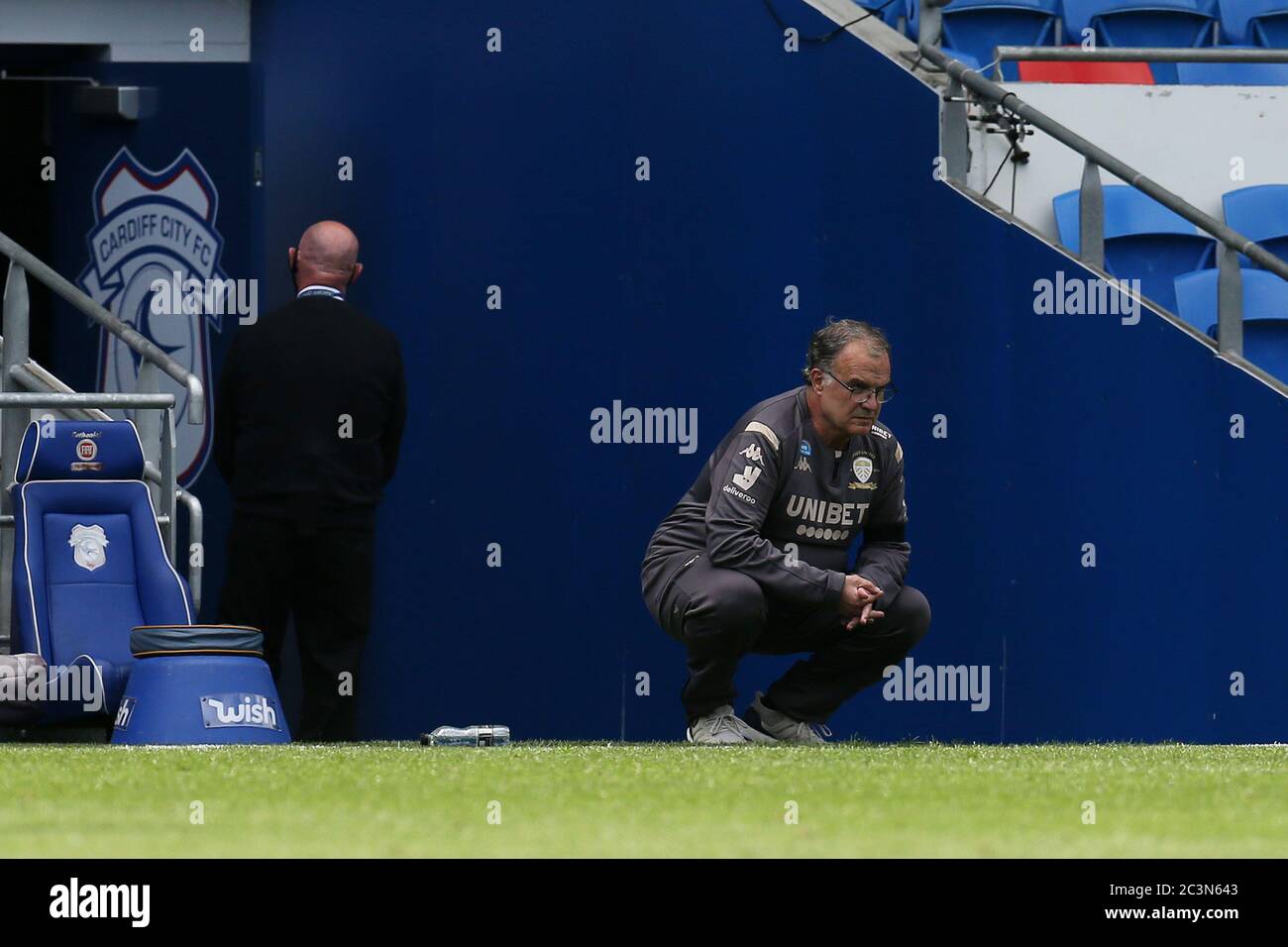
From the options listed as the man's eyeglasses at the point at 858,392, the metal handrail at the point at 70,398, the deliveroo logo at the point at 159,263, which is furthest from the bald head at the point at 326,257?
the man's eyeglasses at the point at 858,392

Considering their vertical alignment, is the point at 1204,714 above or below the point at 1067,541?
below

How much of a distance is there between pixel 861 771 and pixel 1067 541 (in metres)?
3.04

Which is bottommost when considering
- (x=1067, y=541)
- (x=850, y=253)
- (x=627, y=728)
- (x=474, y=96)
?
(x=627, y=728)

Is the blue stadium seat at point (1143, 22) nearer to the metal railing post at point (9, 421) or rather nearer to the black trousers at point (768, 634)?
the black trousers at point (768, 634)

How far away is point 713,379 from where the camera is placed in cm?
902

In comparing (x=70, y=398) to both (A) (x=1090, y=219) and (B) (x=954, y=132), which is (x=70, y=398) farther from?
(A) (x=1090, y=219)

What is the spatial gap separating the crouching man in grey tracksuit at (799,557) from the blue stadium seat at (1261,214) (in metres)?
3.51

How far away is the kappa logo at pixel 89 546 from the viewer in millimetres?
8289

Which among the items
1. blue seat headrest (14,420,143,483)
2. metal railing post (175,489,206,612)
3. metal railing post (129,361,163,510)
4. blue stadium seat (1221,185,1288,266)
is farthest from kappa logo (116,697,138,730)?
blue stadium seat (1221,185,1288,266)

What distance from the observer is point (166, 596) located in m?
8.27
